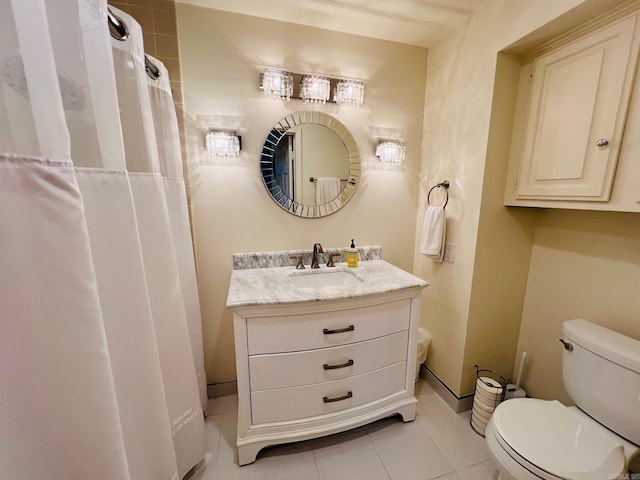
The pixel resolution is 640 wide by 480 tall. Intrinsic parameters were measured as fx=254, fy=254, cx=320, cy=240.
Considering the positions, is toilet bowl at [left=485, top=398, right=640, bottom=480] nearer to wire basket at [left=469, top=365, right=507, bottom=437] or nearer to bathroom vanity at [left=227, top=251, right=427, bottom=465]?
wire basket at [left=469, top=365, right=507, bottom=437]

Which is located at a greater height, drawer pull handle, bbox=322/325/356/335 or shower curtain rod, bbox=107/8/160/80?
shower curtain rod, bbox=107/8/160/80

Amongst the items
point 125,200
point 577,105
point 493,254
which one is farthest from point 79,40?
point 493,254

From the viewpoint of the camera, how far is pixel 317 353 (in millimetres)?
1258

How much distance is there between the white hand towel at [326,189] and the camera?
168 cm

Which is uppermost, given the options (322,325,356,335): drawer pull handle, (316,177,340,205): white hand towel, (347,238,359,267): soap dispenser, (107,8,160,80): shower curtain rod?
(107,8,160,80): shower curtain rod

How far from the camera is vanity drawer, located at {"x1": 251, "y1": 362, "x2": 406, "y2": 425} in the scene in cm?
125

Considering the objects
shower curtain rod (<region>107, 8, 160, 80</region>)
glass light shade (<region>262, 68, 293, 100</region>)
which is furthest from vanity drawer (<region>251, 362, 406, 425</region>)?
glass light shade (<region>262, 68, 293, 100</region>)

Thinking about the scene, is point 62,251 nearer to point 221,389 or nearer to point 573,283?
point 221,389

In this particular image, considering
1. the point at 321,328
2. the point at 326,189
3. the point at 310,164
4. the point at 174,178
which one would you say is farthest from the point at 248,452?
the point at 310,164

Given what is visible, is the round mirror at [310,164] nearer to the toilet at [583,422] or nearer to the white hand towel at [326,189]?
the white hand towel at [326,189]

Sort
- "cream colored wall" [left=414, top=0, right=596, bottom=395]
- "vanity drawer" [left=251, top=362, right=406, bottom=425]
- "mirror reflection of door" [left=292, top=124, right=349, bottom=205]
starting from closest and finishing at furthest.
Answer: "vanity drawer" [left=251, top=362, right=406, bottom=425] → "cream colored wall" [left=414, top=0, right=596, bottom=395] → "mirror reflection of door" [left=292, top=124, right=349, bottom=205]

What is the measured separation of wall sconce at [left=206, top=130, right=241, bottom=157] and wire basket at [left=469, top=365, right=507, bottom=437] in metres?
2.00

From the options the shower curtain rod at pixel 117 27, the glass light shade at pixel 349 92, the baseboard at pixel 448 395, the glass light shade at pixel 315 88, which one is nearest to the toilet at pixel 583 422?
the baseboard at pixel 448 395

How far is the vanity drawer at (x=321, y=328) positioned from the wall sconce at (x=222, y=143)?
0.95m
